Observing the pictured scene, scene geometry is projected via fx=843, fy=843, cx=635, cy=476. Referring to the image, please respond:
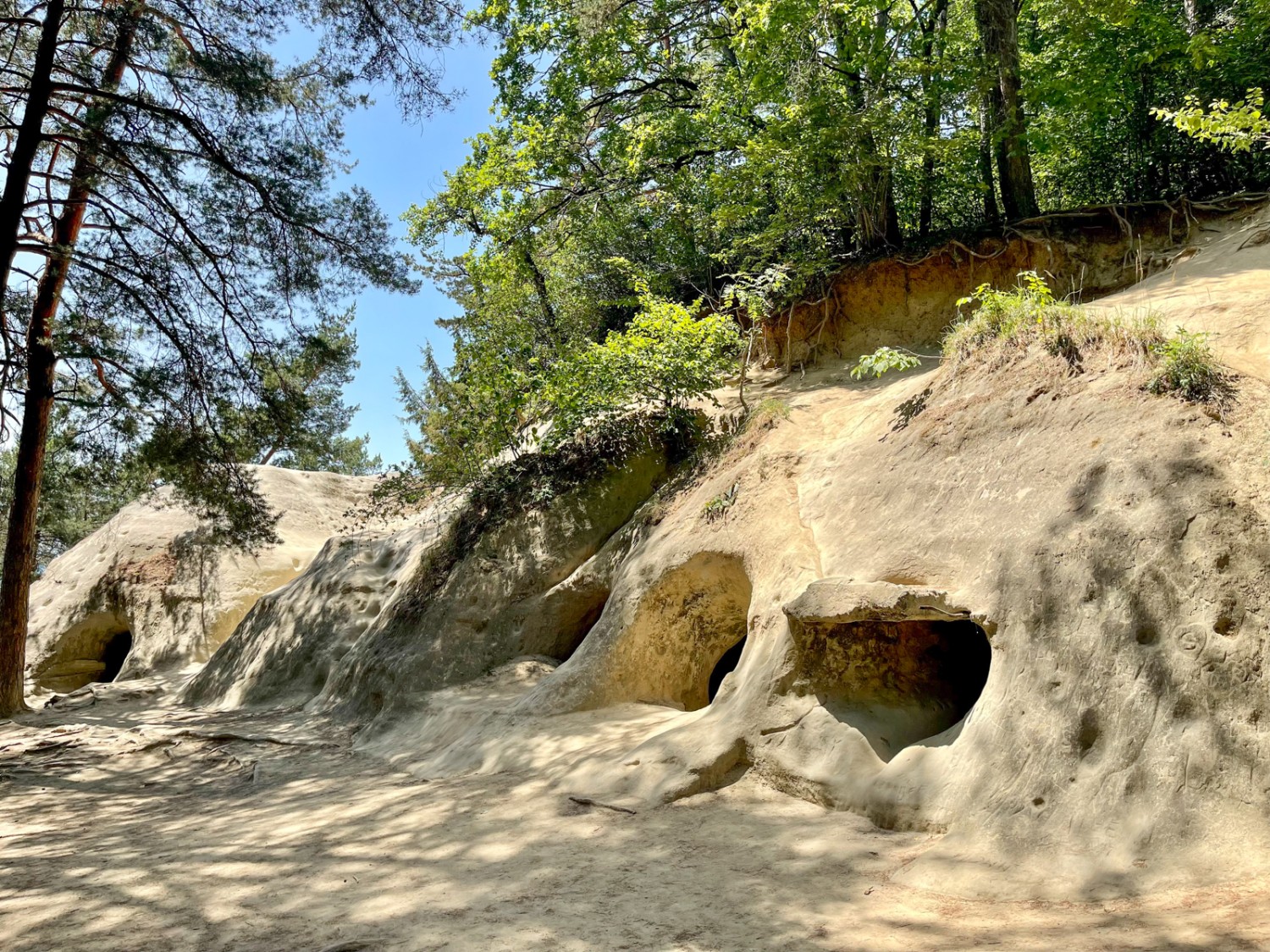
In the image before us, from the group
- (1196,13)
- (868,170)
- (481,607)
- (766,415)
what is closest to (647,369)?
(766,415)

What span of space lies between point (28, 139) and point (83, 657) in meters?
13.5

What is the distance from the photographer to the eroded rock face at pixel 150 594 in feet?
59.1


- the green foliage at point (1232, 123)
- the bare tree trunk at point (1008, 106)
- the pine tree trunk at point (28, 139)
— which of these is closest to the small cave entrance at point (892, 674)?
the green foliage at point (1232, 123)

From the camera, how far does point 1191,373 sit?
523 cm

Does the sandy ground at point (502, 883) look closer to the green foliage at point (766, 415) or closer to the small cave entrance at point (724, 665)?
the small cave entrance at point (724, 665)

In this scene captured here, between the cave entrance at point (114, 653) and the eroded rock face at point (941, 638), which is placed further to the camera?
the cave entrance at point (114, 653)

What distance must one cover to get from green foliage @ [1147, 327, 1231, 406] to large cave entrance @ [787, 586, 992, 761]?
193 cm

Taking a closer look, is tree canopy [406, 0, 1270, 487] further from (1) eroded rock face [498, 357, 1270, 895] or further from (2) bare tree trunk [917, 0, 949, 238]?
(1) eroded rock face [498, 357, 1270, 895]

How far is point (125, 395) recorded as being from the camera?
11.8 meters

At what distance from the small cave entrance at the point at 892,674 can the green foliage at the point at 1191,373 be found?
1937mm

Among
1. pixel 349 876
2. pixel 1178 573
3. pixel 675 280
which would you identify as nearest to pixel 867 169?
pixel 675 280

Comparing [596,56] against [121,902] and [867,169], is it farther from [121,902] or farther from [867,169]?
[121,902]

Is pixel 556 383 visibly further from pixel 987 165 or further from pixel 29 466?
pixel 29 466

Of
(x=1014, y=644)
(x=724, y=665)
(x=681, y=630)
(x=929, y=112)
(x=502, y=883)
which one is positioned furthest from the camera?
(x=929, y=112)
